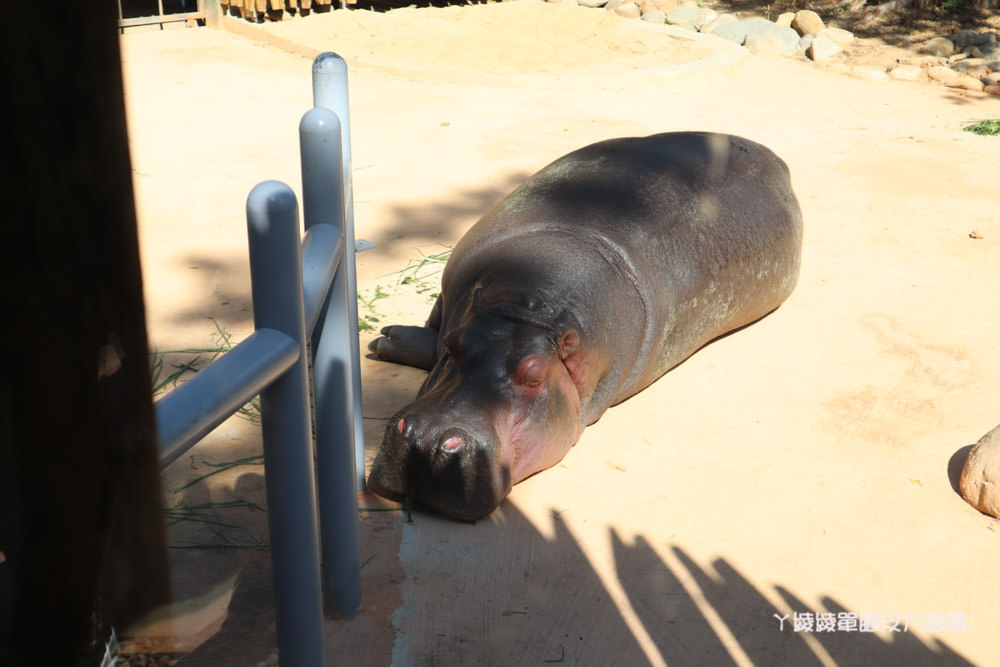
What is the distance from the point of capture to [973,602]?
2.94m

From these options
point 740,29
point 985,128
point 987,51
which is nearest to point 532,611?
point 985,128

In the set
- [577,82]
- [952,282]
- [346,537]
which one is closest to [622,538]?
[346,537]

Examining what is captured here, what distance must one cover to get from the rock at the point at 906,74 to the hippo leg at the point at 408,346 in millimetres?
9212

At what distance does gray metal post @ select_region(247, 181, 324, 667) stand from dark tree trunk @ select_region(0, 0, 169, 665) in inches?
30.6

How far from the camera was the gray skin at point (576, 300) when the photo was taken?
10.7ft

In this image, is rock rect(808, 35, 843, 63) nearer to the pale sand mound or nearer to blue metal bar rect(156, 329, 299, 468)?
the pale sand mound

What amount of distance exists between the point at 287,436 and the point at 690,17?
13.9 metres

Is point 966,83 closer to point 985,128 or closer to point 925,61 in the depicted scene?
point 925,61

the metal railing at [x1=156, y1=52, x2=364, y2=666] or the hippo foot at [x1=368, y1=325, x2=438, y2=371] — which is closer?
the metal railing at [x1=156, y1=52, x2=364, y2=666]

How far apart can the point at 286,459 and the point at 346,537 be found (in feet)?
2.93

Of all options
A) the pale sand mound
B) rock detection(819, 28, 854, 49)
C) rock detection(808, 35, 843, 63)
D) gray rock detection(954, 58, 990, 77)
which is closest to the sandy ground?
gray rock detection(954, 58, 990, 77)

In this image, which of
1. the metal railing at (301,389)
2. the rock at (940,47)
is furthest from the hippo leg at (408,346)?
the rock at (940,47)

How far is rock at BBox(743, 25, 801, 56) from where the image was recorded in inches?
504

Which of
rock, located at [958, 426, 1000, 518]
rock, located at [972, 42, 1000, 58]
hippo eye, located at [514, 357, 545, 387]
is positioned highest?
rock, located at [972, 42, 1000, 58]
